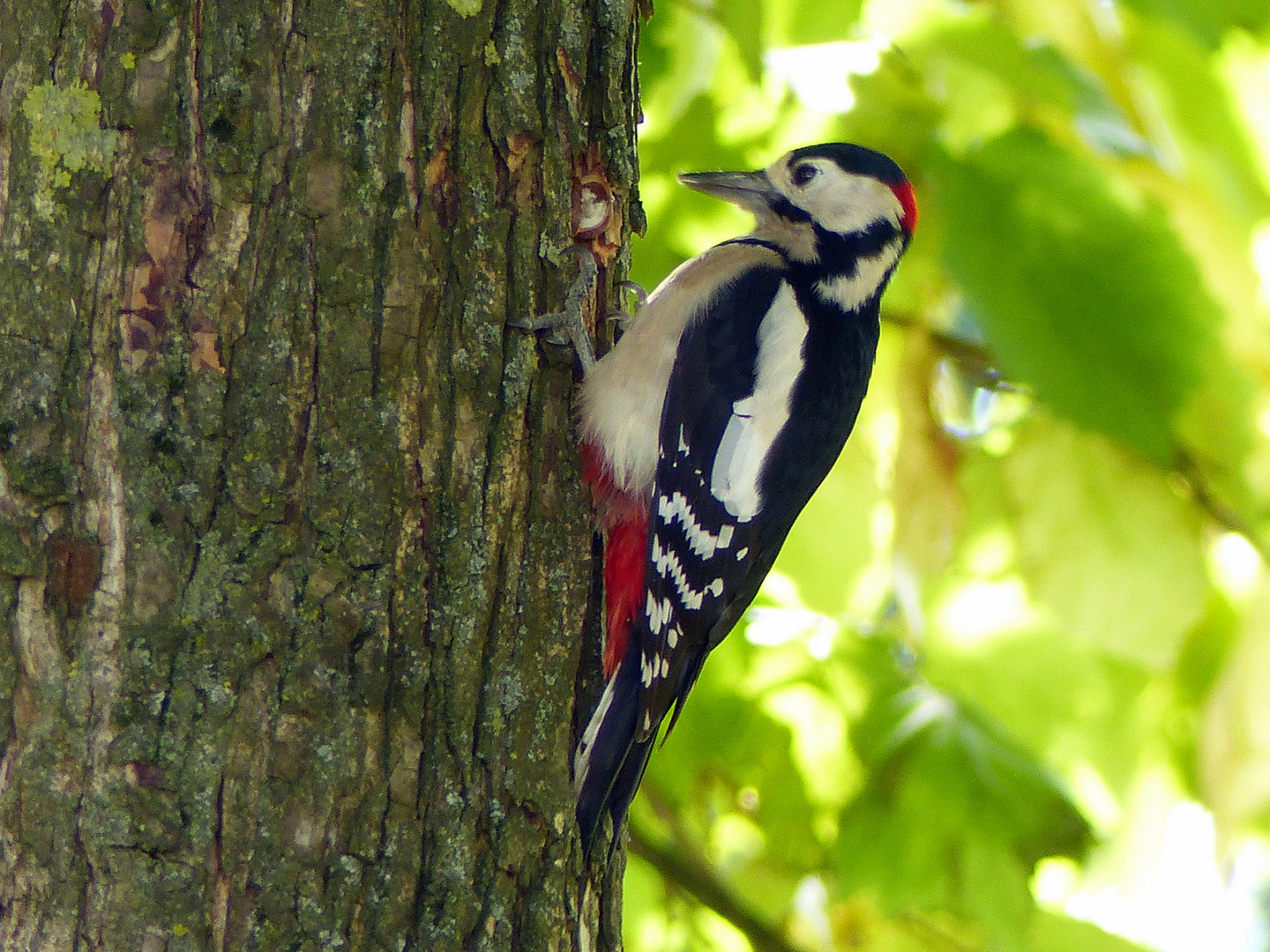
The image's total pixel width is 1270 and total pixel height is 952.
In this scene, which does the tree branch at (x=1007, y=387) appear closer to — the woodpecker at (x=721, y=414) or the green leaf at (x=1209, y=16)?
the woodpecker at (x=721, y=414)

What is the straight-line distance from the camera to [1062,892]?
7.54ft

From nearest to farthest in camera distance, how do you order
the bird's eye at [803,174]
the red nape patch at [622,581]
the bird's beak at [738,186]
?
the red nape patch at [622,581] < the bird's beak at [738,186] < the bird's eye at [803,174]

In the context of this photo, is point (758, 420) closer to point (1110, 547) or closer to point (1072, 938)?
point (1110, 547)

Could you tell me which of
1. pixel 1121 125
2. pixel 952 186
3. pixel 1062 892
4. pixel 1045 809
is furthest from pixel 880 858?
pixel 1121 125

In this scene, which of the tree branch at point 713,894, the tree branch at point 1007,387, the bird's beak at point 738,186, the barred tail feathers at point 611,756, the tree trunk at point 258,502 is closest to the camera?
the tree trunk at point 258,502

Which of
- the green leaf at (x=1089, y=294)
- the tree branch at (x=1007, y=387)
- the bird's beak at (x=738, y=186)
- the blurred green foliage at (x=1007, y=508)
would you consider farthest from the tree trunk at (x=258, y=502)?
the tree branch at (x=1007, y=387)

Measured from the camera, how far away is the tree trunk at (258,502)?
1178mm

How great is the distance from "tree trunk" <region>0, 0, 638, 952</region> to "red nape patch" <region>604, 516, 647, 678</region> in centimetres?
17

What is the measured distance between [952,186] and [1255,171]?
A: 44 cm

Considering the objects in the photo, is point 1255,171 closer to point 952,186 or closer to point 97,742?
point 952,186

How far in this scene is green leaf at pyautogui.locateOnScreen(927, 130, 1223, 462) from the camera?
1758mm

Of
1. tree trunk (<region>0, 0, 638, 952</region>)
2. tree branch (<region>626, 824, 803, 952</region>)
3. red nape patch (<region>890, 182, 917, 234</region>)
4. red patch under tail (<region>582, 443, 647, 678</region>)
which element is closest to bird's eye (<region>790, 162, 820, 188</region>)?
red nape patch (<region>890, 182, 917, 234</region>)

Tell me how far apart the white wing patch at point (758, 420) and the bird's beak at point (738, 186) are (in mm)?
213

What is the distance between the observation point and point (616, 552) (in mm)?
1603
